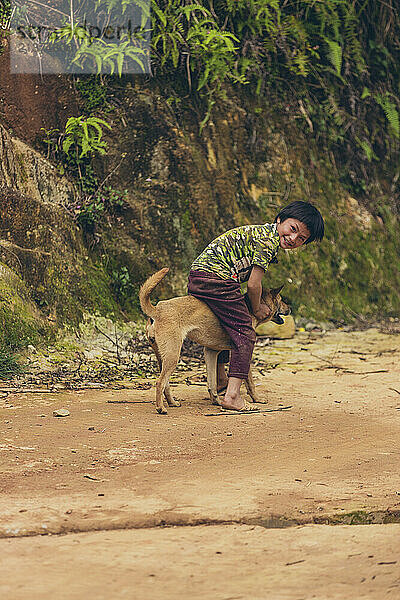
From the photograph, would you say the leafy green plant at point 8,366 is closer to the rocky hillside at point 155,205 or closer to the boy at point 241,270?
the rocky hillside at point 155,205

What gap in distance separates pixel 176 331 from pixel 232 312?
1.87 feet

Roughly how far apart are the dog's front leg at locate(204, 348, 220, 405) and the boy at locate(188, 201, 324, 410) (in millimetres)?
161

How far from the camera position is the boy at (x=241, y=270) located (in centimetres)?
616

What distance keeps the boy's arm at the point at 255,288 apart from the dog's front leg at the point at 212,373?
1.75 ft

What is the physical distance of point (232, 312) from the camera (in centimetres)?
621

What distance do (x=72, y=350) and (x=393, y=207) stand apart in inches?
299

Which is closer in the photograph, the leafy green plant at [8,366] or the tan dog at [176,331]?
the tan dog at [176,331]

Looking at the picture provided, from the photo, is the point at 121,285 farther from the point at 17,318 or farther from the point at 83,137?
the point at 17,318

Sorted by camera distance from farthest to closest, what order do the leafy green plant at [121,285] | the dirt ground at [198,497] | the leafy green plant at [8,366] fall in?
the leafy green plant at [121,285], the leafy green plant at [8,366], the dirt ground at [198,497]

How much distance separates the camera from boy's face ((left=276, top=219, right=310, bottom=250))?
6.21 metres

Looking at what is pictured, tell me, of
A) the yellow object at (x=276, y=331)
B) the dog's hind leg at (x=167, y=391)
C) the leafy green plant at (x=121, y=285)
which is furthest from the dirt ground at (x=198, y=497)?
the yellow object at (x=276, y=331)

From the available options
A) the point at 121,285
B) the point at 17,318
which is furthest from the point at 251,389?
the point at 121,285

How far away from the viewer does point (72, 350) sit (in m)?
7.59

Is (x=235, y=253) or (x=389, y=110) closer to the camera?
(x=235, y=253)
